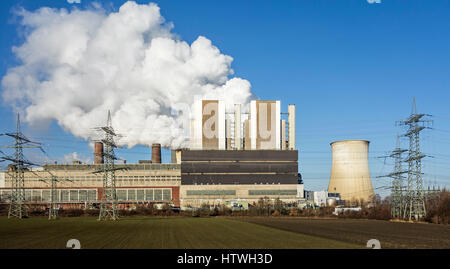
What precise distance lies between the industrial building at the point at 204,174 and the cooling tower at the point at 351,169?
24.1m

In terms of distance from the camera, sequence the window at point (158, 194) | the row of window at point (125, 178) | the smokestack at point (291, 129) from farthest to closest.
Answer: the smokestack at point (291, 129), the row of window at point (125, 178), the window at point (158, 194)

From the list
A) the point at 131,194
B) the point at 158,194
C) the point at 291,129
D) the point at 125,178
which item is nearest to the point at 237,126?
the point at 291,129

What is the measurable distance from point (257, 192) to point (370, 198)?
1055 inches

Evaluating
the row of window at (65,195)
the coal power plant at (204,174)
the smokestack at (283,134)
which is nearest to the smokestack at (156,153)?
the coal power plant at (204,174)

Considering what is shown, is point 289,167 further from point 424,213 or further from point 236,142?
point 424,213

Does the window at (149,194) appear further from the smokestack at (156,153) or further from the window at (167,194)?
the smokestack at (156,153)

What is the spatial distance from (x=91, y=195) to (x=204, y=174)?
2609cm

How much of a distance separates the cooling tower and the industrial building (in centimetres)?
2413

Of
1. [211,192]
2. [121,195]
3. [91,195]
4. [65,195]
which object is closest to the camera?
[121,195]

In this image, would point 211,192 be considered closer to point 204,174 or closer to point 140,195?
point 204,174

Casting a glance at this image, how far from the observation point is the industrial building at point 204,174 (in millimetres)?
→ 96438

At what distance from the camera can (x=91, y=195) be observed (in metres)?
97.1

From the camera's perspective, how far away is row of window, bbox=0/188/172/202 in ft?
315

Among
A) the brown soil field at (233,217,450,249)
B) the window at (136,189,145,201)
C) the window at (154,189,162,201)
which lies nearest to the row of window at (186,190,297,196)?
the window at (154,189,162,201)
